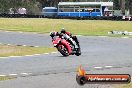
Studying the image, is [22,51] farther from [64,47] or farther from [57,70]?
[57,70]

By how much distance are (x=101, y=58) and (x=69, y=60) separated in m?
1.46

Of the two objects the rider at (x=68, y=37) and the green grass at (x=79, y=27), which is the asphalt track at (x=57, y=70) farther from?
the green grass at (x=79, y=27)

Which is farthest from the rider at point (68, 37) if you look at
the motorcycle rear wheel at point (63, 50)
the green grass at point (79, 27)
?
the green grass at point (79, 27)

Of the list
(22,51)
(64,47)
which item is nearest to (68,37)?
(64,47)

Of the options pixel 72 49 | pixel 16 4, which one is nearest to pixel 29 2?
pixel 16 4

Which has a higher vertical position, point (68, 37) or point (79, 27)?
point (68, 37)

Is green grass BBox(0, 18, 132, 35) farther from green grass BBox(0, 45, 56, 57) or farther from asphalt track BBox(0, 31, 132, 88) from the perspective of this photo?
asphalt track BBox(0, 31, 132, 88)

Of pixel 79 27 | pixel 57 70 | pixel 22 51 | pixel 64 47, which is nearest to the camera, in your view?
pixel 57 70

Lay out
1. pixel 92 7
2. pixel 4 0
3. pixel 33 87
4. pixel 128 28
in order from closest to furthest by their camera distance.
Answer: pixel 33 87, pixel 128 28, pixel 92 7, pixel 4 0

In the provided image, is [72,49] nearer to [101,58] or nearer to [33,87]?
[101,58]

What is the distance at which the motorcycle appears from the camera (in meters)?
17.8

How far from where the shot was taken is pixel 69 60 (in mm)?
16516

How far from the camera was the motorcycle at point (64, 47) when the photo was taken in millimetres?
17766

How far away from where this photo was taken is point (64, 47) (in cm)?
1808
